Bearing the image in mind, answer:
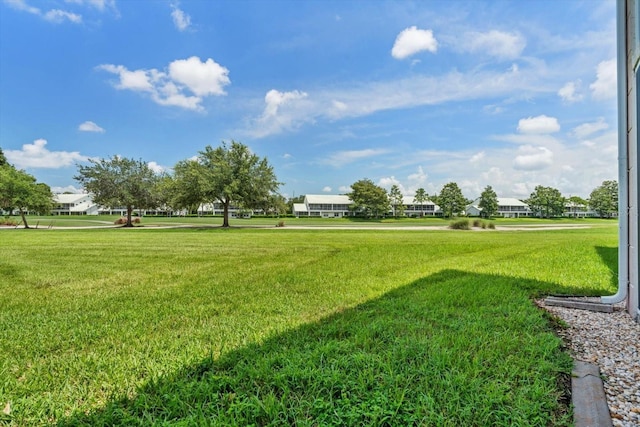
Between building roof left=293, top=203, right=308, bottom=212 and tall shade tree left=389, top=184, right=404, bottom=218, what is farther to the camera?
building roof left=293, top=203, right=308, bottom=212

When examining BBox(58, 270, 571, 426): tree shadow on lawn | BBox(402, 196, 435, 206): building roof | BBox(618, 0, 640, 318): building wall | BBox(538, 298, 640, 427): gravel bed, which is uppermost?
BBox(402, 196, 435, 206): building roof

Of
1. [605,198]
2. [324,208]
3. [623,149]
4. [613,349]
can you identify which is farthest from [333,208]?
[613,349]

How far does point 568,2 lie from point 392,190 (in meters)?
56.0

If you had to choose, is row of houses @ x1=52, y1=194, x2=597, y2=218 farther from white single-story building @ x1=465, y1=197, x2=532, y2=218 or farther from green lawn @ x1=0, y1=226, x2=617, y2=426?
green lawn @ x1=0, y1=226, x2=617, y2=426

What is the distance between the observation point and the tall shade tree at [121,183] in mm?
26594

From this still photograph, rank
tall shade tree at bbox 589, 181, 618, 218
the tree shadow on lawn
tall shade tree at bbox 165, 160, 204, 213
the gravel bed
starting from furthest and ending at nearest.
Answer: tall shade tree at bbox 589, 181, 618, 218
tall shade tree at bbox 165, 160, 204, 213
the gravel bed
the tree shadow on lawn

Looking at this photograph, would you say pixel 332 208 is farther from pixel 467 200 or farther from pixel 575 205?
pixel 575 205

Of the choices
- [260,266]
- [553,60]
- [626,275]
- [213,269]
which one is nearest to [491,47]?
[553,60]

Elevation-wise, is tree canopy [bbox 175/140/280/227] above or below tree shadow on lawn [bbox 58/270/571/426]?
above

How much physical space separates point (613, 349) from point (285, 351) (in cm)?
275

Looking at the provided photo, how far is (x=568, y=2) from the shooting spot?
254 inches

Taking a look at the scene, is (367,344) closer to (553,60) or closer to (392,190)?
(553,60)

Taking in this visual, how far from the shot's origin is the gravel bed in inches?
72.7

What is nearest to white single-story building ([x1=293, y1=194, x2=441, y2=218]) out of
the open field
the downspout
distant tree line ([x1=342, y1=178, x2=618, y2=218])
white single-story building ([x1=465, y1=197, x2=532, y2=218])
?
distant tree line ([x1=342, y1=178, x2=618, y2=218])
